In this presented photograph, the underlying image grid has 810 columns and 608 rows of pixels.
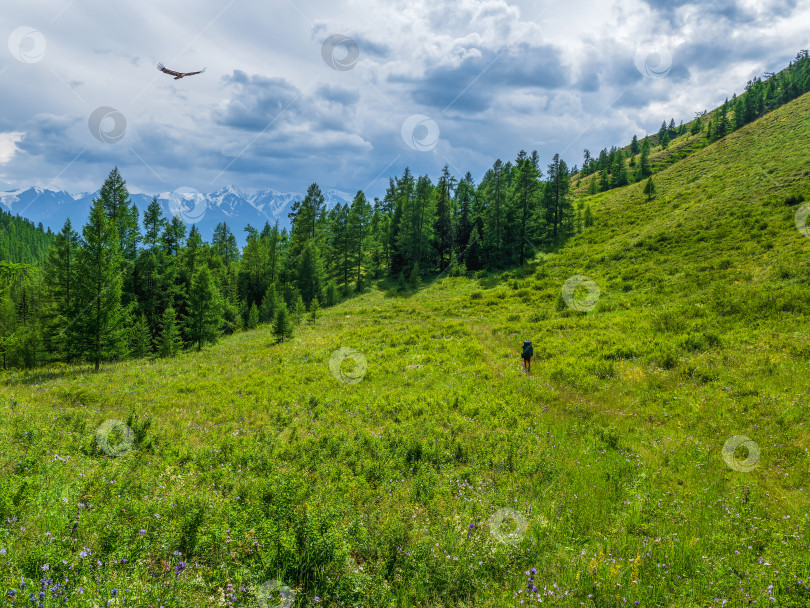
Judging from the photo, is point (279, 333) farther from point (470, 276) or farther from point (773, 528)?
point (470, 276)

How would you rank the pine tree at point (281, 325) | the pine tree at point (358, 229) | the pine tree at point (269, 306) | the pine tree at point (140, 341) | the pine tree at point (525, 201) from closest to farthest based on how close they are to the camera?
the pine tree at point (281, 325), the pine tree at point (140, 341), the pine tree at point (269, 306), the pine tree at point (525, 201), the pine tree at point (358, 229)

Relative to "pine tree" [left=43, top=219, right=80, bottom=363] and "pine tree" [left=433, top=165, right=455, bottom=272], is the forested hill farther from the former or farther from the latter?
"pine tree" [left=433, top=165, right=455, bottom=272]

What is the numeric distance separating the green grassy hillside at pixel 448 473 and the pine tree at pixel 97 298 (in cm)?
331

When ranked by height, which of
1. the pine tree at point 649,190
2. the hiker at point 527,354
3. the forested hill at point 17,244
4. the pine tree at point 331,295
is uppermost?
the forested hill at point 17,244

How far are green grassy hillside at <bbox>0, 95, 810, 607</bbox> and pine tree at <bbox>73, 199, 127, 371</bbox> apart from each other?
3.31 m

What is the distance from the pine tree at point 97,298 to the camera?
2434 centimetres

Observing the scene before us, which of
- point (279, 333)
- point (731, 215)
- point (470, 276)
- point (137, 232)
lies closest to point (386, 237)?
point (470, 276)

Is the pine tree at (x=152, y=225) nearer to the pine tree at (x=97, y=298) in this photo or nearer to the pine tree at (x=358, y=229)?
the pine tree at (x=97, y=298)

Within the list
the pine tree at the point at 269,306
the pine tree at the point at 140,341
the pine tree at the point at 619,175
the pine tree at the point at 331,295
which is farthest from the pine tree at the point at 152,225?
the pine tree at the point at 619,175

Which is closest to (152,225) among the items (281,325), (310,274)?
(310,274)

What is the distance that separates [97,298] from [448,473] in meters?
27.7

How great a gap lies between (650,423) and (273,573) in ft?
37.2

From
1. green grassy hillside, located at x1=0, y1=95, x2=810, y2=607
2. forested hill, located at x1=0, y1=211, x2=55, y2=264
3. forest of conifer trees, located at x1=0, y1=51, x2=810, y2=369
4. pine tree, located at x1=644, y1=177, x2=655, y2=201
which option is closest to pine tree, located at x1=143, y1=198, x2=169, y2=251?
forest of conifer trees, located at x1=0, y1=51, x2=810, y2=369

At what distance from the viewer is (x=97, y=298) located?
24609mm
